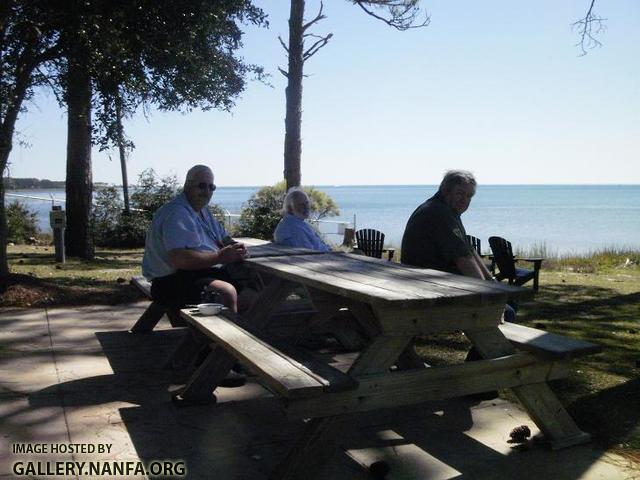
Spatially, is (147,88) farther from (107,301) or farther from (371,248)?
(371,248)

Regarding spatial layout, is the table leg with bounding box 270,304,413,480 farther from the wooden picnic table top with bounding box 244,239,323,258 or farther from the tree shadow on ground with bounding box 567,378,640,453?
the wooden picnic table top with bounding box 244,239,323,258

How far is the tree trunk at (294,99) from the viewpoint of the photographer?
13.5 metres

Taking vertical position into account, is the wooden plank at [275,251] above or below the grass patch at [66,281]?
above

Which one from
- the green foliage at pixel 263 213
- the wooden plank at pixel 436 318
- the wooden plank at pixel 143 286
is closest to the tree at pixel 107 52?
the wooden plank at pixel 143 286

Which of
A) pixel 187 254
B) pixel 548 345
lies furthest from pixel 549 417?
pixel 187 254

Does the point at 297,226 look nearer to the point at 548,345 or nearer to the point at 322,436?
the point at 548,345

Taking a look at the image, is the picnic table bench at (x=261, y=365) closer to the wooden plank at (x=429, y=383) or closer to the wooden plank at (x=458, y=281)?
A: the wooden plank at (x=429, y=383)

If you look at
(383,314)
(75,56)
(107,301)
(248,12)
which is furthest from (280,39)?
(383,314)

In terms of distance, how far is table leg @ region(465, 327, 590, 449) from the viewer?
3.29 metres

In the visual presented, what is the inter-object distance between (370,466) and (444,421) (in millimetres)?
814

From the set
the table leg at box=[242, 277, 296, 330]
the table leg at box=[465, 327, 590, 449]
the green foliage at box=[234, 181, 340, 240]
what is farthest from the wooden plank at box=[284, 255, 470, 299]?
the green foliage at box=[234, 181, 340, 240]

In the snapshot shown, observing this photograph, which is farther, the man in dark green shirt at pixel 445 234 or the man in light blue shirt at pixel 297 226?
the man in light blue shirt at pixel 297 226

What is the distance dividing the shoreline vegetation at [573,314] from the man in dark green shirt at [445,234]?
845mm

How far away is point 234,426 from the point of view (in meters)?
3.58
